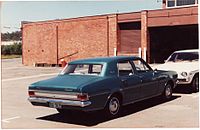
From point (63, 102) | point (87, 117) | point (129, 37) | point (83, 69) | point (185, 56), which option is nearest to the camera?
point (63, 102)

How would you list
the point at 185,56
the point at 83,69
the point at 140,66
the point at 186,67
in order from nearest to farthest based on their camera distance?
the point at 83,69
the point at 140,66
the point at 186,67
the point at 185,56

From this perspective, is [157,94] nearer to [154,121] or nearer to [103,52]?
[154,121]

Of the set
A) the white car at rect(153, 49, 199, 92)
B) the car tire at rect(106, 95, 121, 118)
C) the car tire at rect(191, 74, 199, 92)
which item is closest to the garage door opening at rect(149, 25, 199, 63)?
the white car at rect(153, 49, 199, 92)

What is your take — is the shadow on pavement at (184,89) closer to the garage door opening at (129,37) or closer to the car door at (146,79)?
the car door at (146,79)

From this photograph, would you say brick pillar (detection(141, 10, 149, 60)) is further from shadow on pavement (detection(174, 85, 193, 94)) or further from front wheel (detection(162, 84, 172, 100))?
front wheel (detection(162, 84, 172, 100))

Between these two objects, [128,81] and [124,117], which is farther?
[128,81]

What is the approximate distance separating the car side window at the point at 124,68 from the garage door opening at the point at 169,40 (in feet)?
56.1

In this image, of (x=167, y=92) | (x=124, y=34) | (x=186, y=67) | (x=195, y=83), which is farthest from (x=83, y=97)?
(x=124, y=34)

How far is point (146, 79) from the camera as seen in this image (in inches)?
358

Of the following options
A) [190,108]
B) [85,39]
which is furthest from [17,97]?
[85,39]

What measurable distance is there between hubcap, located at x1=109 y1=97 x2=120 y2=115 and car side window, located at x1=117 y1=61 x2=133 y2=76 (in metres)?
0.72

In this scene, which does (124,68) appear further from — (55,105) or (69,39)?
(69,39)

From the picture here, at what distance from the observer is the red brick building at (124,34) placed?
24234 mm

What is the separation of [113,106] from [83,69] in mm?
1318
